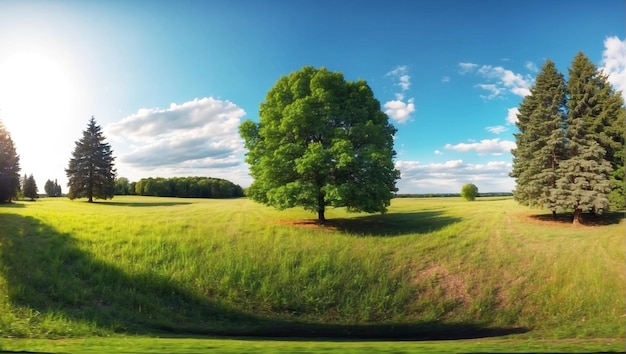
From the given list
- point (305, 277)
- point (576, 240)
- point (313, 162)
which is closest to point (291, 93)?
point (313, 162)

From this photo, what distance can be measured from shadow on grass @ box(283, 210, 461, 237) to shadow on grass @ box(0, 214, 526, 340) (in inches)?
363

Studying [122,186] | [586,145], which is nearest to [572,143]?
→ [586,145]

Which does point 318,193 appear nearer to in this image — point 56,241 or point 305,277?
point 305,277

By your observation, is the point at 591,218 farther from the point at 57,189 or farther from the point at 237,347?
the point at 57,189

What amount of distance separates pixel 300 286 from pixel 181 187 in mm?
27491

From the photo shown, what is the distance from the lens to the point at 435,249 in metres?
21.2

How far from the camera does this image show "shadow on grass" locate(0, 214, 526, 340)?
1359 cm

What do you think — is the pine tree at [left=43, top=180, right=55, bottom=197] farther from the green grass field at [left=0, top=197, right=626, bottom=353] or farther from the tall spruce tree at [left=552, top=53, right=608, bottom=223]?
the tall spruce tree at [left=552, top=53, right=608, bottom=223]

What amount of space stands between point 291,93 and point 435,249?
13619mm

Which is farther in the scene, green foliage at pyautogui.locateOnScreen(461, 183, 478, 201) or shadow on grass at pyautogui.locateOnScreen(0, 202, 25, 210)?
green foliage at pyautogui.locateOnScreen(461, 183, 478, 201)

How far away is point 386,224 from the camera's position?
26609 millimetres

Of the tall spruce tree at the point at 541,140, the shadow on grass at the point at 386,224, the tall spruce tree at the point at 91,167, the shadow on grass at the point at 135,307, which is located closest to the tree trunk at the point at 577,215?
the tall spruce tree at the point at 541,140

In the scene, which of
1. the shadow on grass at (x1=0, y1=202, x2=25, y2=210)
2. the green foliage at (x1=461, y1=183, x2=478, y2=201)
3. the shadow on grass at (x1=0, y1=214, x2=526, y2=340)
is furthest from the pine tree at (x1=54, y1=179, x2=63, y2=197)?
the green foliage at (x1=461, y1=183, x2=478, y2=201)

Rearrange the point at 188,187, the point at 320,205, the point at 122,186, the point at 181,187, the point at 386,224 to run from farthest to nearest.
Answer: the point at 188,187 < the point at 181,187 < the point at 122,186 < the point at 386,224 < the point at 320,205
